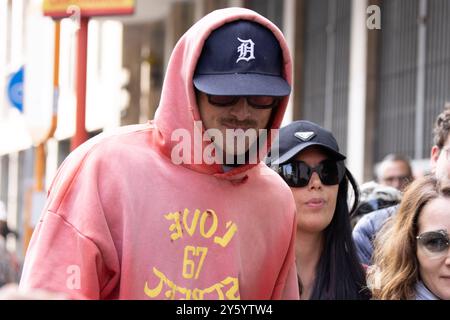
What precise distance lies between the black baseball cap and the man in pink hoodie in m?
1.48

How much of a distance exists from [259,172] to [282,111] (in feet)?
0.63

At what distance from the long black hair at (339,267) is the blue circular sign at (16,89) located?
7407mm

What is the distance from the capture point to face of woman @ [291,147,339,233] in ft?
16.5

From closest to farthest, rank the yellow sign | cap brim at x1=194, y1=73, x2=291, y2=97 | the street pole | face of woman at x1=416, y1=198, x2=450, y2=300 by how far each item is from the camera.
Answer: cap brim at x1=194, y1=73, x2=291, y2=97
face of woman at x1=416, y1=198, x2=450, y2=300
the street pole
the yellow sign

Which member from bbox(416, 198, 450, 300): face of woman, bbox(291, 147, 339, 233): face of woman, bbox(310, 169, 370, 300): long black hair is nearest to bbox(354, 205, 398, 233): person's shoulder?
bbox(310, 169, 370, 300): long black hair

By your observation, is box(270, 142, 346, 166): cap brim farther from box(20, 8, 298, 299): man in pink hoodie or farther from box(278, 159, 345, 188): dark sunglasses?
box(20, 8, 298, 299): man in pink hoodie

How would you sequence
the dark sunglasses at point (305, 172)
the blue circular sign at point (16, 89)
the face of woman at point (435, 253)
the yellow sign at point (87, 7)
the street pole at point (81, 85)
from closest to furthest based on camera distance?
the face of woman at point (435, 253)
the dark sunglasses at point (305, 172)
the street pole at point (81, 85)
the yellow sign at point (87, 7)
the blue circular sign at point (16, 89)

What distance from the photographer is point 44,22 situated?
34.9 ft

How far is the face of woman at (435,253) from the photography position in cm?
406

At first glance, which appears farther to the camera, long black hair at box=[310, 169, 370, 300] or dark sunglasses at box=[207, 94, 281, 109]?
long black hair at box=[310, 169, 370, 300]

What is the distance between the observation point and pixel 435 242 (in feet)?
13.6

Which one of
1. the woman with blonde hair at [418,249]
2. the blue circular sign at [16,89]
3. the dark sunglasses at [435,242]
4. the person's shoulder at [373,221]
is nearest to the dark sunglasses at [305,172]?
the person's shoulder at [373,221]

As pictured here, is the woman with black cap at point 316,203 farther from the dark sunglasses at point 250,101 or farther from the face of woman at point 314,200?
the dark sunglasses at point 250,101

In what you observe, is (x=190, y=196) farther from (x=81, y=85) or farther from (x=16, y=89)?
(x=16, y=89)
